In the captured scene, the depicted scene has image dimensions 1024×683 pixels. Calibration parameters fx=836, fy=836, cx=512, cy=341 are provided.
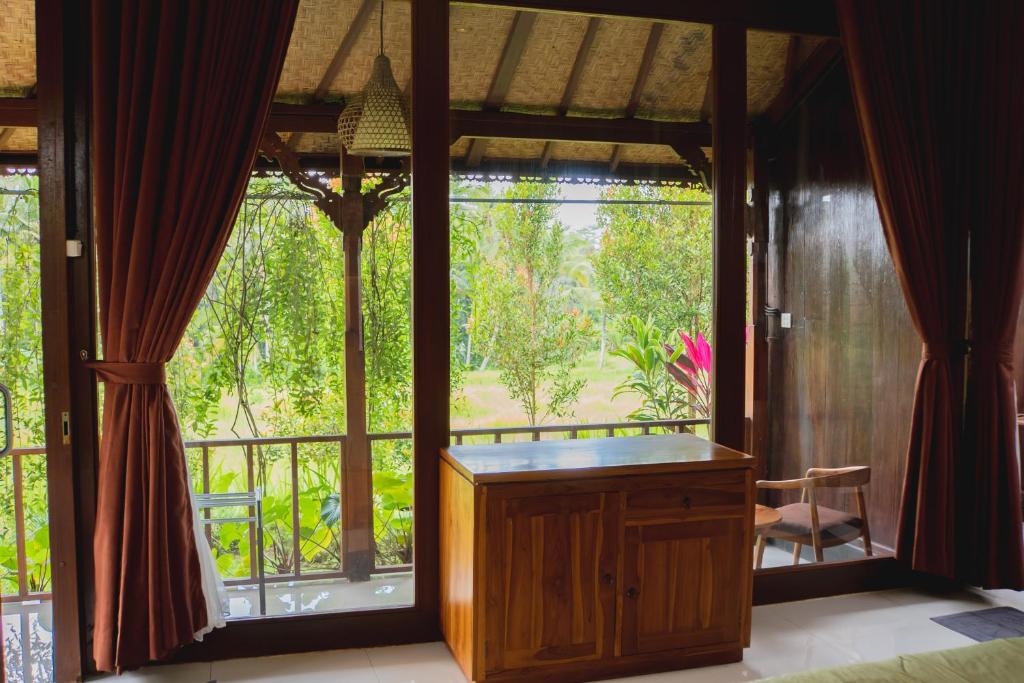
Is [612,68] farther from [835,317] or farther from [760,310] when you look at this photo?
[835,317]

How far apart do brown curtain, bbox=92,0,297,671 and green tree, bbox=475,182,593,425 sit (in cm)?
98

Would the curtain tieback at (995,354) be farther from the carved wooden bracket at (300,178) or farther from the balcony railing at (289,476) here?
the carved wooden bracket at (300,178)

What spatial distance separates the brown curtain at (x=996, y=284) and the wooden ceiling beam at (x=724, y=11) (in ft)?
2.08

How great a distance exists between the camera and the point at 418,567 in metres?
3.12

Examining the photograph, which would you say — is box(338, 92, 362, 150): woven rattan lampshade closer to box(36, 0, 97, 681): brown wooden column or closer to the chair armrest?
box(36, 0, 97, 681): brown wooden column

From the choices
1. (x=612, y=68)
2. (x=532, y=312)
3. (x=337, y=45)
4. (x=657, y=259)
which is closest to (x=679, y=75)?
(x=612, y=68)

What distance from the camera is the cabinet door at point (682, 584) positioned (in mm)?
2822

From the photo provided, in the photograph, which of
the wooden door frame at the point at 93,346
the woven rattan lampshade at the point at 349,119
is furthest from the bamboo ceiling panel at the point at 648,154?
the woven rattan lampshade at the point at 349,119

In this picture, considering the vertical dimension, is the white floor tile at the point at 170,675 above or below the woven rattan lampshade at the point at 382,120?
below

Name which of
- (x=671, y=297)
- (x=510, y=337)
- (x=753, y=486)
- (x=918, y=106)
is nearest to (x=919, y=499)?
(x=753, y=486)

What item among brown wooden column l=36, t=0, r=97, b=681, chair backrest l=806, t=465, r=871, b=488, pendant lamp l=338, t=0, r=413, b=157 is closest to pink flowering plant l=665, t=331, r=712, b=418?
chair backrest l=806, t=465, r=871, b=488

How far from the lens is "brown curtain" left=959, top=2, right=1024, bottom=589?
3416mm

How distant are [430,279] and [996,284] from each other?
2340 millimetres

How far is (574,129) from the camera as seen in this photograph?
10.6ft
